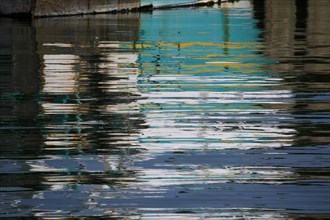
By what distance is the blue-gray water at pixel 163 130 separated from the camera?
6441mm

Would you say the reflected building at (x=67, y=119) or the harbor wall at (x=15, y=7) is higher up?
the harbor wall at (x=15, y=7)

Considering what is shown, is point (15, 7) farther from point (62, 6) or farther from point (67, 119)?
point (67, 119)

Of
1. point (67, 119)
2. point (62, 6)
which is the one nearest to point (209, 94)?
point (67, 119)

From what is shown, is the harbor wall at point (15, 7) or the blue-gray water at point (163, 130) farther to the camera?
the harbor wall at point (15, 7)

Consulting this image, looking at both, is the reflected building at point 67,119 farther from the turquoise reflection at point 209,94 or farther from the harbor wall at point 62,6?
the harbor wall at point 62,6

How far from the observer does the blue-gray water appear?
6.44 meters

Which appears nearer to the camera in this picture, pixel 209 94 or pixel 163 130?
pixel 163 130

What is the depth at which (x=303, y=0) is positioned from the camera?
44875 mm

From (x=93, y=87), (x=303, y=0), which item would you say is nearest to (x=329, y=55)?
(x=93, y=87)

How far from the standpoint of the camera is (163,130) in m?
9.41

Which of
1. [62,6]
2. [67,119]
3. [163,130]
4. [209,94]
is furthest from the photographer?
[62,6]

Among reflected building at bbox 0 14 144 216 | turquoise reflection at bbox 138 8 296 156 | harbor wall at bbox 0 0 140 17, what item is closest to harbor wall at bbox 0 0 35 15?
harbor wall at bbox 0 0 140 17

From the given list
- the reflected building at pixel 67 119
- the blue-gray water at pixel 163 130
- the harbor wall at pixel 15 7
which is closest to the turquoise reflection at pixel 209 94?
the blue-gray water at pixel 163 130

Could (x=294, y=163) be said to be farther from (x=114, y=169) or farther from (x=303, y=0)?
(x=303, y=0)
